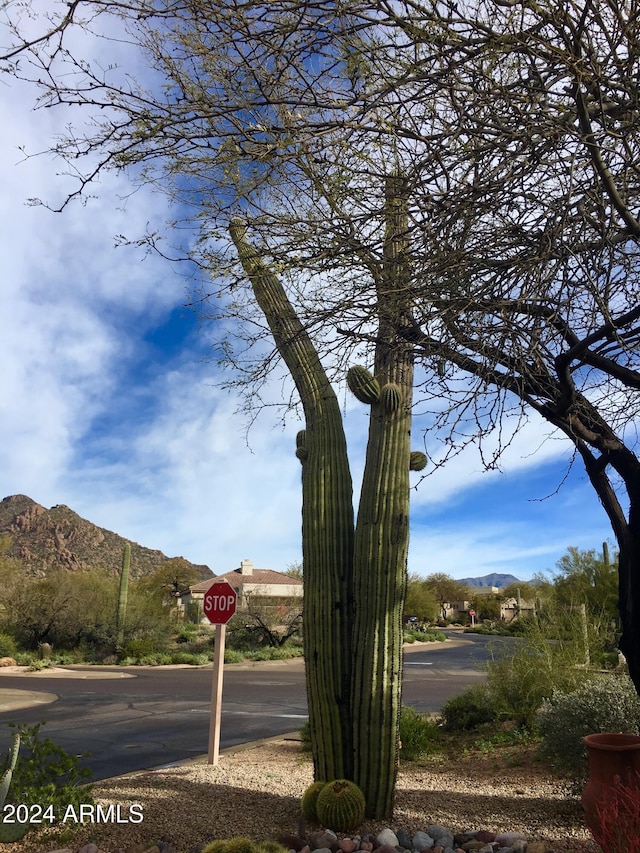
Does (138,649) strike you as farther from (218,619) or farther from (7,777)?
(7,777)

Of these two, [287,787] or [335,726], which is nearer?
→ [335,726]

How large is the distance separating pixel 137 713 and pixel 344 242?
11588 millimetres

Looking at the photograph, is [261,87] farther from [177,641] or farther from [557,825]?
[177,641]

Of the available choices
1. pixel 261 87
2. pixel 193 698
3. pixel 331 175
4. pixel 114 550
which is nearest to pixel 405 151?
pixel 331 175

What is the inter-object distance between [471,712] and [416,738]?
5.34ft

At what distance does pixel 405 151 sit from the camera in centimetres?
445

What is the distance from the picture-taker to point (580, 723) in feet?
22.6

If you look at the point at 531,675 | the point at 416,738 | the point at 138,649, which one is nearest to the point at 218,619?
the point at 416,738

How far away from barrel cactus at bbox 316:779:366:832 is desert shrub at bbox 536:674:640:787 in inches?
92.8

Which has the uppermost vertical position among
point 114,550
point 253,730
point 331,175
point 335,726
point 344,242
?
point 114,550

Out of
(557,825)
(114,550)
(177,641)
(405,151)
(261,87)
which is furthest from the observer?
(114,550)

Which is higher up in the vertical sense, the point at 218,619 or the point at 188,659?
the point at 218,619

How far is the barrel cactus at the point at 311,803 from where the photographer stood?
18.3 ft

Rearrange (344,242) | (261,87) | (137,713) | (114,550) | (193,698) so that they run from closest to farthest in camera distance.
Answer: (261,87) < (344,242) < (137,713) < (193,698) < (114,550)
